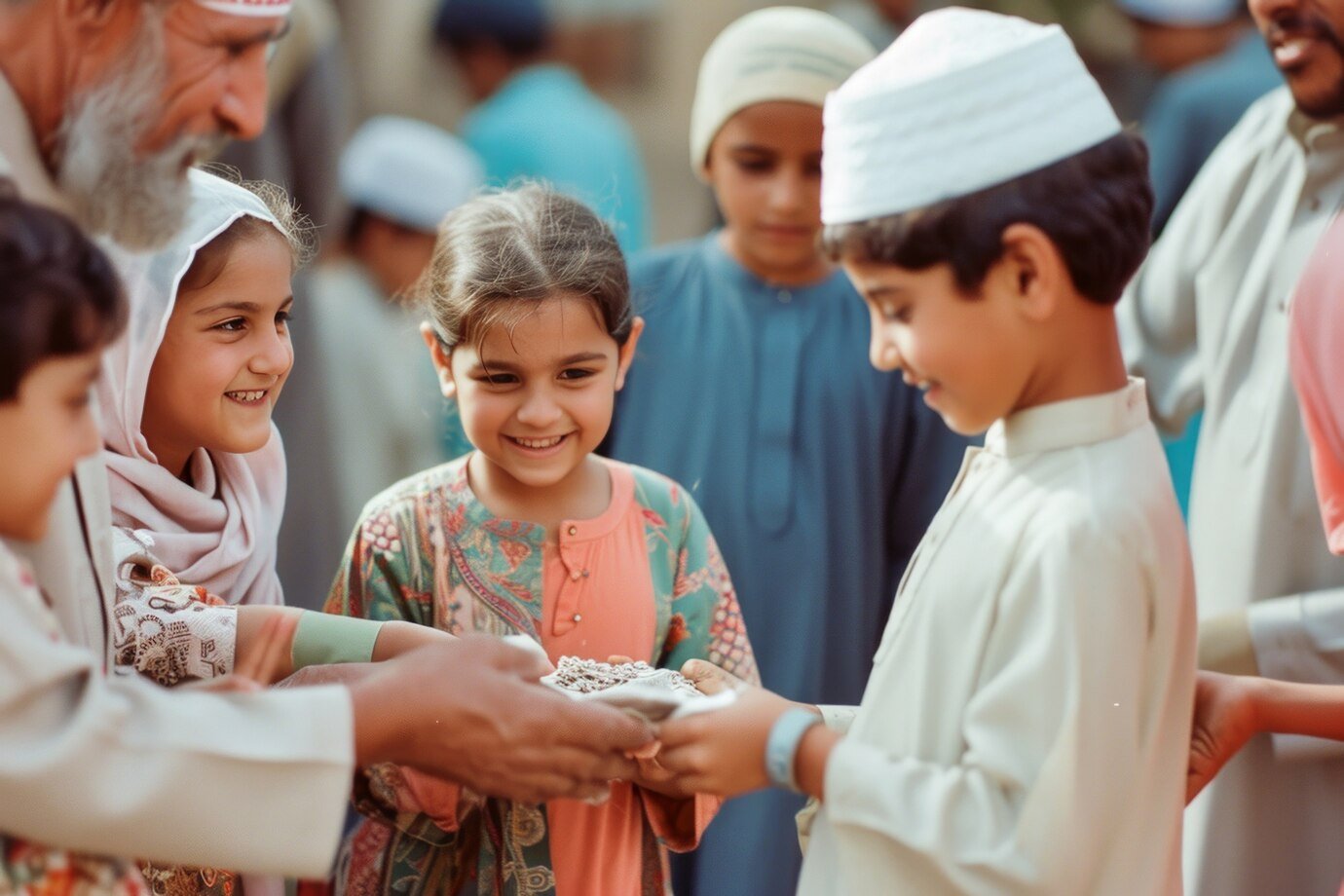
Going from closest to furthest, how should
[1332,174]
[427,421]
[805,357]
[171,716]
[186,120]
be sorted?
1. [171,716]
2. [186,120]
3. [1332,174]
4. [805,357]
5. [427,421]

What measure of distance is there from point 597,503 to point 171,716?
1109 mm

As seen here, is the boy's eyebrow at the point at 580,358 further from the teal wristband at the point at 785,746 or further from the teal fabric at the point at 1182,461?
the teal fabric at the point at 1182,461

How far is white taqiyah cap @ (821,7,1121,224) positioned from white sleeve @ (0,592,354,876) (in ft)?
3.29

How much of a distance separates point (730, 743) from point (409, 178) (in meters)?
5.41

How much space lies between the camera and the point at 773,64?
3959 mm

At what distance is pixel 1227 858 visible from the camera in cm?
341

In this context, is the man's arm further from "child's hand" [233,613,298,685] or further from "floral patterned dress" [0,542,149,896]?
"child's hand" [233,613,298,685]

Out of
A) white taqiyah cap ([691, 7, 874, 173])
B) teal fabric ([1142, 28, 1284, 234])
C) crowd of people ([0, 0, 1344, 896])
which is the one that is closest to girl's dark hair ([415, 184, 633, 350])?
crowd of people ([0, 0, 1344, 896])

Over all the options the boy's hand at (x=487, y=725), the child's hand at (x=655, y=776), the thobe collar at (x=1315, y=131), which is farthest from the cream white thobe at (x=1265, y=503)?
the boy's hand at (x=487, y=725)

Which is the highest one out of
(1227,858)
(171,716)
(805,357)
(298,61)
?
(298,61)

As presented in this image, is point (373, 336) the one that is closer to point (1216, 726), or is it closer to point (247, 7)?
point (247, 7)

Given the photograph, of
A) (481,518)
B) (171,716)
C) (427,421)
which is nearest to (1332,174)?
(481,518)

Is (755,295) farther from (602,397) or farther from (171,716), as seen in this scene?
(171,716)

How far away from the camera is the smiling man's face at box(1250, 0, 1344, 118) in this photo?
311cm
